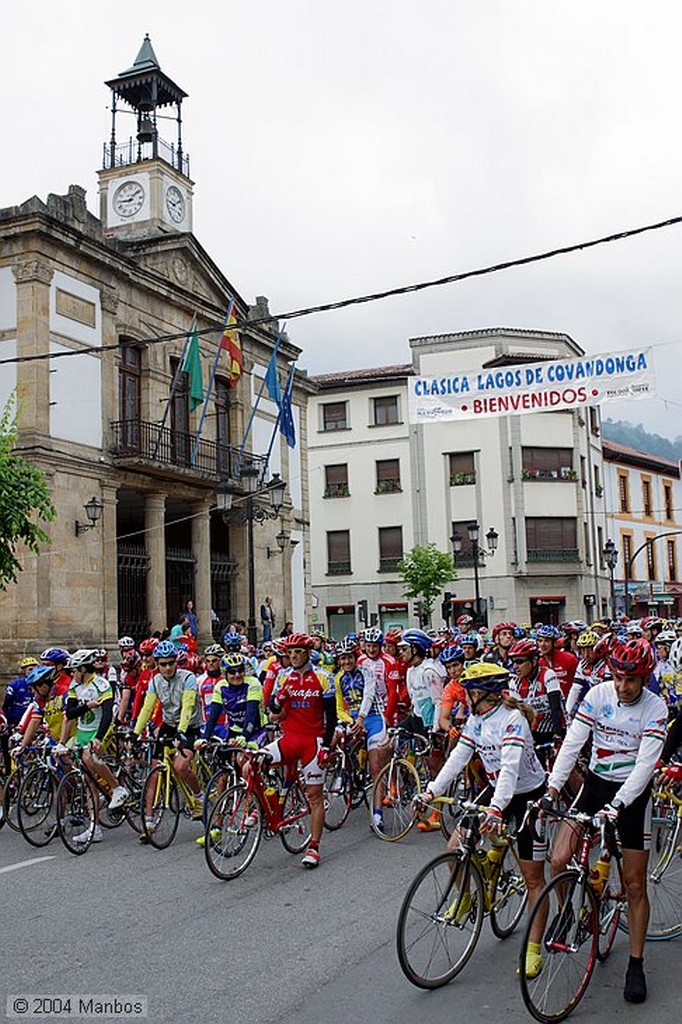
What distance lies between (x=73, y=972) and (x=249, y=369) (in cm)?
2720

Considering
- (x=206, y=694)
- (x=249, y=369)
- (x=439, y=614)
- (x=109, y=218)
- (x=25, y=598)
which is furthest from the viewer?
(x=439, y=614)

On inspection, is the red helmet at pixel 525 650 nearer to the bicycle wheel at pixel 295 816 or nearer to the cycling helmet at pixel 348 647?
the bicycle wheel at pixel 295 816

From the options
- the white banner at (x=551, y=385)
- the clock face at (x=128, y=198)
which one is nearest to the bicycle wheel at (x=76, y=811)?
the white banner at (x=551, y=385)

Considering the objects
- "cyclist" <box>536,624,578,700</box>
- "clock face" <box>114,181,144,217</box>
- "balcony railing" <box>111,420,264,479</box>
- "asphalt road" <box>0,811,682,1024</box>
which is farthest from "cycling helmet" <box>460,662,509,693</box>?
"clock face" <box>114,181,144,217</box>

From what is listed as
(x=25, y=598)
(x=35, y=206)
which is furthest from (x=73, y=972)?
(x=35, y=206)

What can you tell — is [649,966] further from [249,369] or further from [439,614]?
[439,614]

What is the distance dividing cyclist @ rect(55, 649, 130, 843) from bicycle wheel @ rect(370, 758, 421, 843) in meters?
2.45

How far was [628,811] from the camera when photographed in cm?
576

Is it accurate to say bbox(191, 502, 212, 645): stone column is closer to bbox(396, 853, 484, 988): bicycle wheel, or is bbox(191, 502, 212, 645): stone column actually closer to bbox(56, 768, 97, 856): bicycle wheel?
bbox(56, 768, 97, 856): bicycle wheel

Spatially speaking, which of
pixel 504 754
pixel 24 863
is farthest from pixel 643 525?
pixel 504 754

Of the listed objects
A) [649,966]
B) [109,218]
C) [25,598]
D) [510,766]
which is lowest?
[649,966]

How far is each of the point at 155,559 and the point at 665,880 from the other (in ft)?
67.7

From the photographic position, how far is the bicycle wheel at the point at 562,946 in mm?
5379

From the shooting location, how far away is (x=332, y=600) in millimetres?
50188
